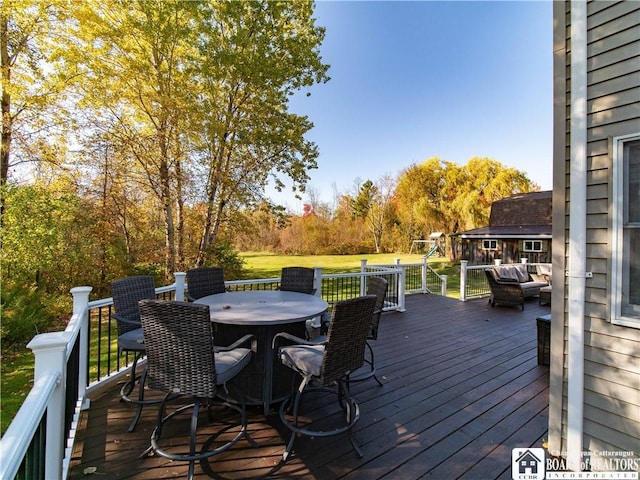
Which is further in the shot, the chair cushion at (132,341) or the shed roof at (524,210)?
the shed roof at (524,210)

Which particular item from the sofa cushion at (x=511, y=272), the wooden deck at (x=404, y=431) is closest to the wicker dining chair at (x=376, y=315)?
the wooden deck at (x=404, y=431)

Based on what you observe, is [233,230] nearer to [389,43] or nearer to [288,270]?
[288,270]

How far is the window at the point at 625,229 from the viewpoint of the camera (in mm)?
2031

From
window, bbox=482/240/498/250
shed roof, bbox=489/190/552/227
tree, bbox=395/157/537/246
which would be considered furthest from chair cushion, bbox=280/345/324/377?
tree, bbox=395/157/537/246

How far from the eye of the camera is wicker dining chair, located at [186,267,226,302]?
390 centimetres

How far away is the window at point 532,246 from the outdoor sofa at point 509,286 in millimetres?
7824

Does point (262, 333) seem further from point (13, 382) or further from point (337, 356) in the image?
point (13, 382)

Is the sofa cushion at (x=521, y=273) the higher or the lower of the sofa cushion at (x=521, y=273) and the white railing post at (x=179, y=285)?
the lower

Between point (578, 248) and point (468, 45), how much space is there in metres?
8.72

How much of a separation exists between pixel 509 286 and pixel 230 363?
7152 mm

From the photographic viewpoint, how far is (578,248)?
7.23 feet

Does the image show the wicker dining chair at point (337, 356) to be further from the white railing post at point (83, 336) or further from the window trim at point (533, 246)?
the window trim at point (533, 246)

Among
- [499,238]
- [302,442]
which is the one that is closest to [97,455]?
[302,442]

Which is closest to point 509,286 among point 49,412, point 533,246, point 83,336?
point 83,336
